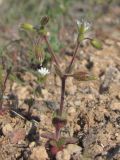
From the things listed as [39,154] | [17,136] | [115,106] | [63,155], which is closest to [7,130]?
[17,136]

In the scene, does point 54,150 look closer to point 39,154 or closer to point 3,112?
point 39,154

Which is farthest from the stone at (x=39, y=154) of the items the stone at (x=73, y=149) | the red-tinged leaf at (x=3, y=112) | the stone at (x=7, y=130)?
the red-tinged leaf at (x=3, y=112)

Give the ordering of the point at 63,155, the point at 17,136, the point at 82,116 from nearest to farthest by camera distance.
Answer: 1. the point at 63,155
2. the point at 17,136
3. the point at 82,116

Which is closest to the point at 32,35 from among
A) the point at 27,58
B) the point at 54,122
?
the point at 27,58

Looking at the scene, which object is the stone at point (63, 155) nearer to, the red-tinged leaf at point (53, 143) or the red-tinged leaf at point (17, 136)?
the red-tinged leaf at point (53, 143)

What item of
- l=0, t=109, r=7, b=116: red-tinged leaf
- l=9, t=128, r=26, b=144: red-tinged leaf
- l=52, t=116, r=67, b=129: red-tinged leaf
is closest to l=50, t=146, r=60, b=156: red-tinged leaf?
l=52, t=116, r=67, b=129: red-tinged leaf

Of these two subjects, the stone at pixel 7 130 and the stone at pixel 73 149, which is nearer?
the stone at pixel 73 149

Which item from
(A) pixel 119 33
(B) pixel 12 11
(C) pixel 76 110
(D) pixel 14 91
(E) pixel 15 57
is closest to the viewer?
(C) pixel 76 110

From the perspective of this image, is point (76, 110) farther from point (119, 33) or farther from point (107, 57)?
point (119, 33)
